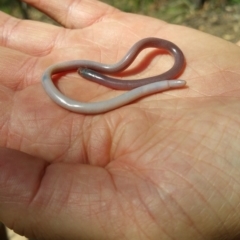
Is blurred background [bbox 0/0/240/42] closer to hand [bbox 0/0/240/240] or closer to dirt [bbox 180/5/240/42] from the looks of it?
dirt [bbox 180/5/240/42]

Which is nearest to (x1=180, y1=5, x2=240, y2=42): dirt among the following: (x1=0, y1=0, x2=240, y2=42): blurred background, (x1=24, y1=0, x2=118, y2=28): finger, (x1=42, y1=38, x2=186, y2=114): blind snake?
(x1=0, y1=0, x2=240, y2=42): blurred background

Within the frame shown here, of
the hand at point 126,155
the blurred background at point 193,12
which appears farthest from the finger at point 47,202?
the blurred background at point 193,12

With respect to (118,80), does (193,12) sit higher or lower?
lower

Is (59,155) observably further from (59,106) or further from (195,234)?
(195,234)

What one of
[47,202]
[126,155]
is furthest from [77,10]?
[47,202]

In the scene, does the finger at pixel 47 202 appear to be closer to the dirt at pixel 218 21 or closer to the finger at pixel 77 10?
the finger at pixel 77 10

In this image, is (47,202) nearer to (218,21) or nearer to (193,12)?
(218,21)
